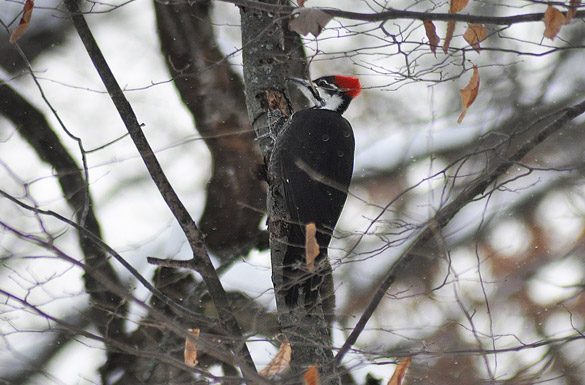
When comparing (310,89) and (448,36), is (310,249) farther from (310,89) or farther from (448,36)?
(310,89)

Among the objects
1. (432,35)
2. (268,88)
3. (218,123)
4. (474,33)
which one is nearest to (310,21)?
(432,35)

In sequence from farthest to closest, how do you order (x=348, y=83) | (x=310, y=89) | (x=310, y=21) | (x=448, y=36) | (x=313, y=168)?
(x=310, y=89)
(x=348, y=83)
(x=313, y=168)
(x=448, y=36)
(x=310, y=21)

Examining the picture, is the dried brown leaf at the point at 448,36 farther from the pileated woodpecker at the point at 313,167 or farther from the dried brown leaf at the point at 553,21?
the pileated woodpecker at the point at 313,167

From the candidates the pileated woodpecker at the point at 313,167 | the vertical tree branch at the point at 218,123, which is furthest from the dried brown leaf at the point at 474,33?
the vertical tree branch at the point at 218,123

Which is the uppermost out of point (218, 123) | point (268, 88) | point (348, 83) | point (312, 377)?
point (218, 123)

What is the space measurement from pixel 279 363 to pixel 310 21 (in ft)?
4.38

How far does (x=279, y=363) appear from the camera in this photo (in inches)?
107

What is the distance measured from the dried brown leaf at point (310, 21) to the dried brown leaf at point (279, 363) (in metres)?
1.27

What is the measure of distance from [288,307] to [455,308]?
1949 mm

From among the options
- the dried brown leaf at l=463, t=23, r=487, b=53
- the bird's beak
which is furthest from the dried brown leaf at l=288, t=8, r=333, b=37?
the bird's beak

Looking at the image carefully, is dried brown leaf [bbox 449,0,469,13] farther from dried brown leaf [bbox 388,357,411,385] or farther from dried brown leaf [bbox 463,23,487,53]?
dried brown leaf [bbox 388,357,411,385]

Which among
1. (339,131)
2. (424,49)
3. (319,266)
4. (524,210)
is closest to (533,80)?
(524,210)

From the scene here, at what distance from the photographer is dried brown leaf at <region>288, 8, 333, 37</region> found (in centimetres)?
223

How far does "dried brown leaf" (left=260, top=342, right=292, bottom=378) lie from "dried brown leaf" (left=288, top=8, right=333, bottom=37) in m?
1.27
